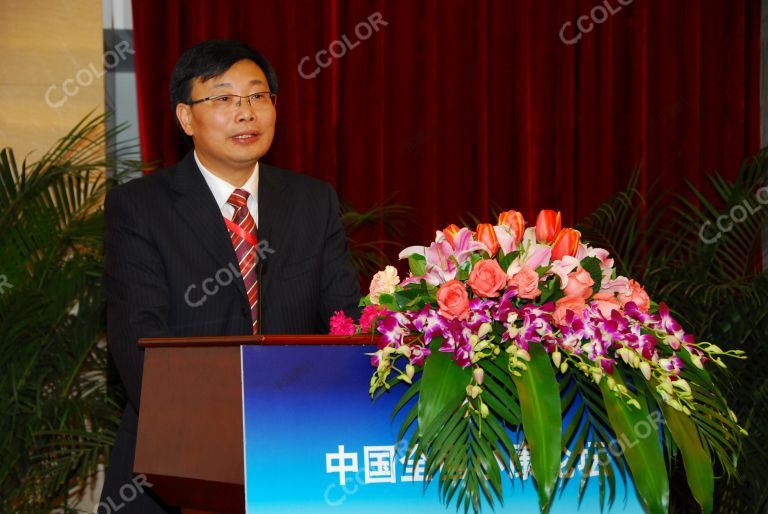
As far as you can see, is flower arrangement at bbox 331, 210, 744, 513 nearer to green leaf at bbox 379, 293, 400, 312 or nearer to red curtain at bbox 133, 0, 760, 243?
green leaf at bbox 379, 293, 400, 312

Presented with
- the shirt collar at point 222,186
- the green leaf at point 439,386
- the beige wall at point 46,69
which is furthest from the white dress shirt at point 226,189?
the beige wall at point 46,69

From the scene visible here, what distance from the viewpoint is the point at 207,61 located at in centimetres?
215

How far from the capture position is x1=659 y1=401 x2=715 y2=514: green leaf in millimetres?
1367

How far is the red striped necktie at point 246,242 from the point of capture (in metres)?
2.01

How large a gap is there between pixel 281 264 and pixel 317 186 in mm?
295

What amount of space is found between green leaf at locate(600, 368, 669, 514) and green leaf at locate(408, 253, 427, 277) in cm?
34

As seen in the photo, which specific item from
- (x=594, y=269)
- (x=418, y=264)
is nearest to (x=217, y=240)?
(x=418, y=264)

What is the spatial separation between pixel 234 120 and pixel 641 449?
1.18m

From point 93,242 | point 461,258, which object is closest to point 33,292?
point 93,242

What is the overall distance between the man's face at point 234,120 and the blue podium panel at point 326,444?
871 millimetres

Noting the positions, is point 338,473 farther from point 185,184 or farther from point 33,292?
point 33,292

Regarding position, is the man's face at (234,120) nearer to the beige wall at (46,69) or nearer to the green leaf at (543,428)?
the green leaf at (543,428)

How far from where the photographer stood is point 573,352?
4.55ft

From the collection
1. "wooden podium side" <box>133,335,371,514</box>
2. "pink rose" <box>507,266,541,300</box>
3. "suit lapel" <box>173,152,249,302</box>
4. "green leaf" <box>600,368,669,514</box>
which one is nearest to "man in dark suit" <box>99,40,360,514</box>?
"suit lapel" <box>173,152,249,302</box>
